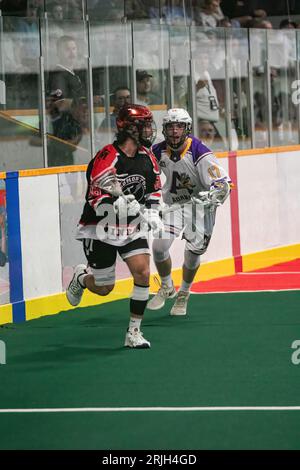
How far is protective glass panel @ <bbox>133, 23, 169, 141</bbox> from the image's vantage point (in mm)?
13070

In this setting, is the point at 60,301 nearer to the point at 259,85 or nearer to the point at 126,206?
the point at 126,206

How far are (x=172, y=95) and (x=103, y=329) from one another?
3983 mm

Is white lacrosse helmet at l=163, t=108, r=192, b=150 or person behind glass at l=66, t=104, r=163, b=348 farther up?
white lacrosse helmet at l=163, t=108, r=192, b=150

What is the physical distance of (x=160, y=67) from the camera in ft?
44.2

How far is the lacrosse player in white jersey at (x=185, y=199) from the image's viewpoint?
10.8 m

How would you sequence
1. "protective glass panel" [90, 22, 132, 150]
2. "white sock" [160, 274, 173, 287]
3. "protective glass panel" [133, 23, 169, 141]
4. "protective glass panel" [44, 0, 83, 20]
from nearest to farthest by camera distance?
"white sock" [160, 274, 173, 287] < "protective glass panel" [90, 22, 132, 150] < "protective glass panel" [133, 23, 169, 141] < "protective glass panel" [44, 0, 83, 20]

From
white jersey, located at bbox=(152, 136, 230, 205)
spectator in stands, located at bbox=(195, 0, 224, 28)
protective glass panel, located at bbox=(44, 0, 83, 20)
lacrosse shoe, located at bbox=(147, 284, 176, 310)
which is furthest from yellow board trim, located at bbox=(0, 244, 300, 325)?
spectator in stands, located at bbox=(195, 0, 224, 28)

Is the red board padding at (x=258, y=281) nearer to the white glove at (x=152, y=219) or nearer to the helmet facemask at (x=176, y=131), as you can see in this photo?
the helmet facemask at (x=176, y=131)

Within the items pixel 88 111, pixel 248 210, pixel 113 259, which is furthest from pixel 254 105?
pixel 113 259

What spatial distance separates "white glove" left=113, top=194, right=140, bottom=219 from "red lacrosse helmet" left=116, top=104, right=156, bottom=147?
16.8 inches

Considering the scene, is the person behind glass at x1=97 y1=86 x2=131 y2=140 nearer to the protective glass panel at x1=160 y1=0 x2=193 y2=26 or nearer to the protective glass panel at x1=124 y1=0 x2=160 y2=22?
the protective glass panel at x1=124 y1=0 x2=160 y2=22

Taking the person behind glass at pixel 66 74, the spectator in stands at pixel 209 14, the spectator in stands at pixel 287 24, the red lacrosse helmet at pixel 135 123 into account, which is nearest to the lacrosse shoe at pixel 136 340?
the red lacrosse helmet at pixel 135 123

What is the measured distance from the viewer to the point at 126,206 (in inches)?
360

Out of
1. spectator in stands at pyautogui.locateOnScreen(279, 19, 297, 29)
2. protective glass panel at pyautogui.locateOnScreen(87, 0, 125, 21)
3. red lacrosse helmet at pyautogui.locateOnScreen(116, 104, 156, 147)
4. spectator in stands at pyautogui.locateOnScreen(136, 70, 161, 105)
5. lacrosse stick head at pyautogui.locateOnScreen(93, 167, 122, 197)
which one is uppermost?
spectator in stands at pyautogui.locateOnScreen(279, 19, 297, 29)
